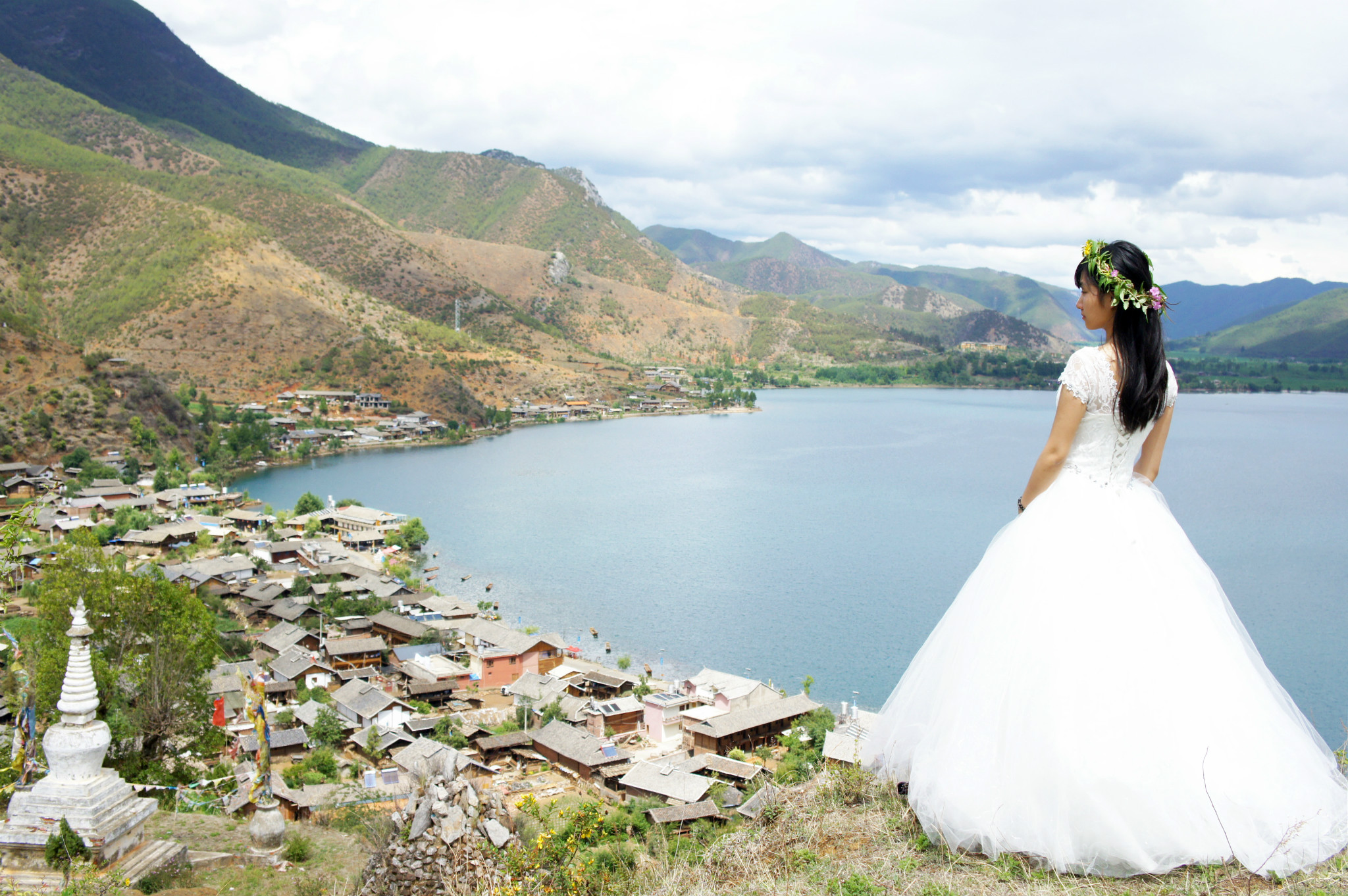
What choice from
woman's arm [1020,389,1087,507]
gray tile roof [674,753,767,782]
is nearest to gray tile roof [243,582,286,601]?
gray tile roof [674,753,767,782]

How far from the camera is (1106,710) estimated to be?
249 cm

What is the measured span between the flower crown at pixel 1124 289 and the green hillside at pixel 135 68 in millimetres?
118349

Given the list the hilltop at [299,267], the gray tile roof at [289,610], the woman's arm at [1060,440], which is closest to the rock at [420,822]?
the woman's arm at [1060,440]

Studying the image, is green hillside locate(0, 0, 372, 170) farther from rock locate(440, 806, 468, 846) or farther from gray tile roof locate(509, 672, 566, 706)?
rock locate(440, 806, 468, 846)

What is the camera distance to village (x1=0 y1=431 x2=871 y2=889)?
10.6m

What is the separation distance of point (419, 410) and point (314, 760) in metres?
45.1

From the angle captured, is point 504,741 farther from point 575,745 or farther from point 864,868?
point 864,868

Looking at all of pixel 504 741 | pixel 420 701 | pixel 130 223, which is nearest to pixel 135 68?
pixel 130 223

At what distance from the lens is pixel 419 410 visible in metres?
55.2

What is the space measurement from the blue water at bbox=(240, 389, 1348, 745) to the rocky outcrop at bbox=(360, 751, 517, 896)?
7.55 ft

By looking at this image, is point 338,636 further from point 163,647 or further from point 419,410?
point 419,410

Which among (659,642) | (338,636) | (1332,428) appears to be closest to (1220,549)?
(659,642)

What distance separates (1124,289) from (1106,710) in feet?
3.89

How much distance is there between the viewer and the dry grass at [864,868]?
2.31 meters
